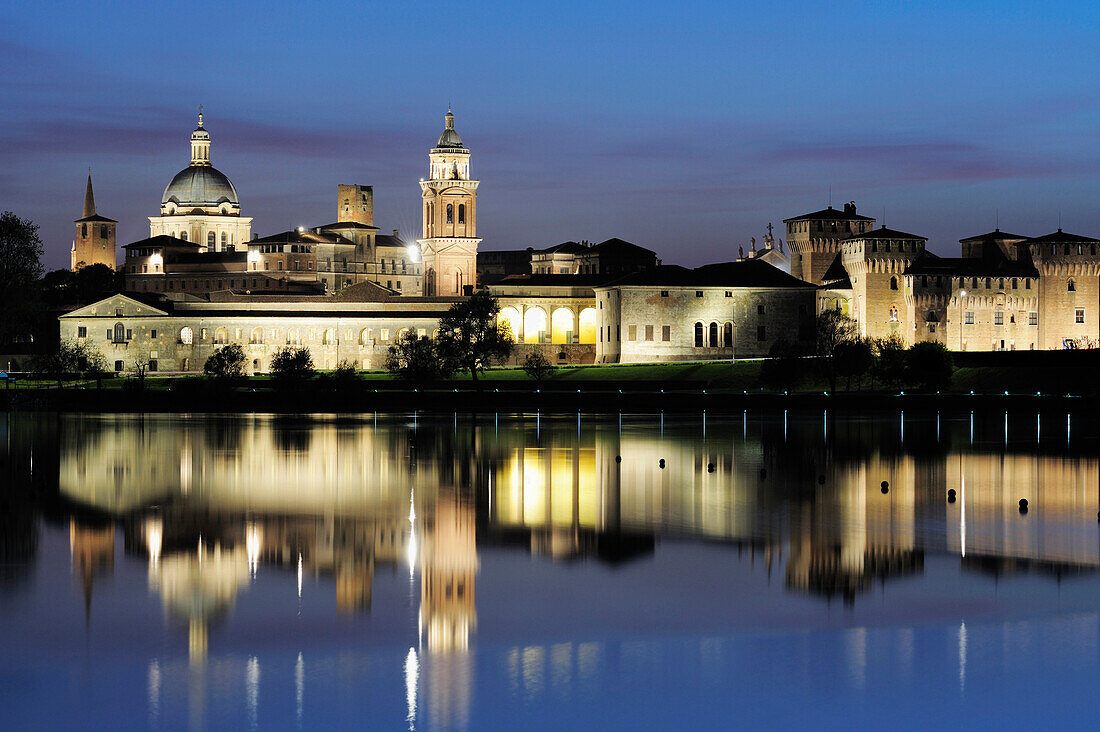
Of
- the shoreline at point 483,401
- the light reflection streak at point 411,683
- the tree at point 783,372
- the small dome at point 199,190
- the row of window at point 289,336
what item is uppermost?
the small dome at point 199,190

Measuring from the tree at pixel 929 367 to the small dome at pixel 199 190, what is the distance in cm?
8215

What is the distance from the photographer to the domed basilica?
5069 inches

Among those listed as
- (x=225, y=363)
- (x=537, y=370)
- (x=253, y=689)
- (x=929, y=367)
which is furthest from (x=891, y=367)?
(x=253, y=689)

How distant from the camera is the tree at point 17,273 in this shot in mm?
62256

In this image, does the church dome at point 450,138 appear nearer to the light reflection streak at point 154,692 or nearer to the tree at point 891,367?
the tree at point 891,367

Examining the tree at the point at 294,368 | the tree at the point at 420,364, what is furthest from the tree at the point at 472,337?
the tree at the point at 294,368

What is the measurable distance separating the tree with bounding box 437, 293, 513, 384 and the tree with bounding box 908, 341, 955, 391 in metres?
19.5

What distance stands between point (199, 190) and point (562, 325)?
49.5m

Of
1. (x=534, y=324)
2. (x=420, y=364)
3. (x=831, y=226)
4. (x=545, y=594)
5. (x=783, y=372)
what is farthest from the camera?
(x=831, y=226)

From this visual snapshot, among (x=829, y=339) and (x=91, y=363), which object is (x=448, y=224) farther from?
(x=829, y=339)

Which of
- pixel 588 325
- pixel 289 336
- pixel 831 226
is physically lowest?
pixel 289 336

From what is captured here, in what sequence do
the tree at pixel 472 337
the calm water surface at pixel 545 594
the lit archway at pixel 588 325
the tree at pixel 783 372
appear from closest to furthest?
the calm water surface at pixel 545 594
the tree at pixel 783 372
the tree at pixel 472 337
the lit archway at pixel 588 325

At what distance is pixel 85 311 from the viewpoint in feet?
293

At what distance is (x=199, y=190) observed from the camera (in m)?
130
